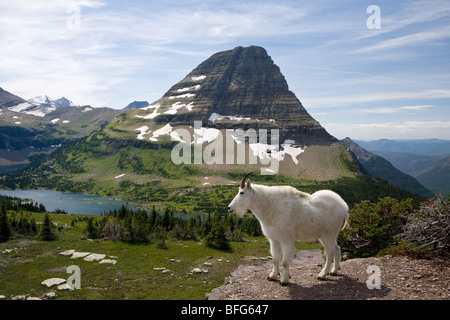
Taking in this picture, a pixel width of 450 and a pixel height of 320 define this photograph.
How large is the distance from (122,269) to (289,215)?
1788 cm

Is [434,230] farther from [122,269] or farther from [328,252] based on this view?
[122,269]

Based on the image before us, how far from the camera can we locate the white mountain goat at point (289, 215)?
37.4 ft

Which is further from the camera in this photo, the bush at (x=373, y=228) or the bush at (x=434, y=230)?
the bush at (x=373, y=228)

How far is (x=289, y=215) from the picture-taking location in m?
11.4

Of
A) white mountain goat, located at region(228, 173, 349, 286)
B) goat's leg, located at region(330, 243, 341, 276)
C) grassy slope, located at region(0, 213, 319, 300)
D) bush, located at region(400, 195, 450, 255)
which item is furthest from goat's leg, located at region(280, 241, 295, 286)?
grassy slope, located at region(0, 213, 319, 300)

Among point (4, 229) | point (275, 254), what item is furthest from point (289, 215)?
point (4, 229)

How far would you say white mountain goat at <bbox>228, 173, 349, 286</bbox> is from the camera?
11.4 metres

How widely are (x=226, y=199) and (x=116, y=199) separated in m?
70.1

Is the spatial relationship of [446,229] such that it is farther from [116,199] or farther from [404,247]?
[116,199]

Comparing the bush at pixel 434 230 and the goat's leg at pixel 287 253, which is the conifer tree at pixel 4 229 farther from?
the bush at pixel 434 230

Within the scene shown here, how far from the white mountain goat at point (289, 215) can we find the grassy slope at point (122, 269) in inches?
366

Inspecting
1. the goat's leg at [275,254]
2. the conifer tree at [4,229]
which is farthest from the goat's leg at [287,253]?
the conifer tree at [4,229]

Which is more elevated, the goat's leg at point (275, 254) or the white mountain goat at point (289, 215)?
the white mountain goat at point (289, 215)
